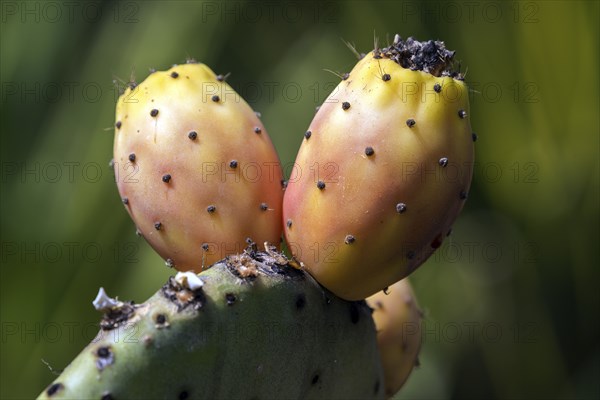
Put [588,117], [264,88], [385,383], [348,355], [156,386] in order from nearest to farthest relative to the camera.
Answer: [156,386], [348,355], [385,383], [588,117], [264,88]

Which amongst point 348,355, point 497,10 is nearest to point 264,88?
point 497,10

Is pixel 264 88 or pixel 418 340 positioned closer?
→ pixel 418 340

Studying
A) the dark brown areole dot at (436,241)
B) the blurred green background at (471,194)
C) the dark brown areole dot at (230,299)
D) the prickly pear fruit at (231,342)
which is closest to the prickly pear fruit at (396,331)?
the prickly pear fruit at (231,342)

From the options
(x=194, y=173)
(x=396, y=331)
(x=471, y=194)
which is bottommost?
(x=471, y=194)

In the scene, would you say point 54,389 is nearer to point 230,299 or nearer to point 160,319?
point 160,319

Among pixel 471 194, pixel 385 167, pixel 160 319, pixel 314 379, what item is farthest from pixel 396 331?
pixel 471 194

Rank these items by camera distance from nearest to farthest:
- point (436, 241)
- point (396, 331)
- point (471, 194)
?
point (436, 241), point (396, 331), point (471, 194)

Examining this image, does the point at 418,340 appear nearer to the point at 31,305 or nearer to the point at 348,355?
the point at 348,355
